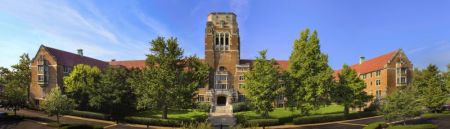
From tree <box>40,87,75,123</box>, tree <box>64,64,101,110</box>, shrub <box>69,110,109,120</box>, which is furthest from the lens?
tree <box>64,64,101,110</box>

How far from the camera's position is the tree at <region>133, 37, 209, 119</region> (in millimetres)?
48844

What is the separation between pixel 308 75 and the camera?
50531mm

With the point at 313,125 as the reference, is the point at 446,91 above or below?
above

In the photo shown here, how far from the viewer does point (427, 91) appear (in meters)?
52.9

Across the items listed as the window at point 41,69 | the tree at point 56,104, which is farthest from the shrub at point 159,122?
the window at point 41,69

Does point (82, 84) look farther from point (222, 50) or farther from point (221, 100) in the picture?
point (222, 50)

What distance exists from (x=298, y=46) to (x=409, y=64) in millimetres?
30527

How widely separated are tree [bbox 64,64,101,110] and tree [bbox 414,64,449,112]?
4948 cm

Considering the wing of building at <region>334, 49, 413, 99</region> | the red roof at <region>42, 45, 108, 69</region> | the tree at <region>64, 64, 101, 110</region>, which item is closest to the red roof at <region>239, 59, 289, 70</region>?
the wing of building at <region>334, 49, 413, 99</region>

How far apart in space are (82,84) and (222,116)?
23865 millimetres

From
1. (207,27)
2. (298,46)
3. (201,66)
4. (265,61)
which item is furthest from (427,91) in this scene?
(207,27)

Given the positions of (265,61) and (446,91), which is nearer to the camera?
(265,61)

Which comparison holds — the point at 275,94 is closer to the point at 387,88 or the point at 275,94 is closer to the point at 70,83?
the point at 387,88

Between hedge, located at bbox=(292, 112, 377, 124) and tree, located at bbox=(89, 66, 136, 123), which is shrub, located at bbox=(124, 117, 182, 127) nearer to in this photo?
tree, located at bbox=(89, 66, 136, 123)
